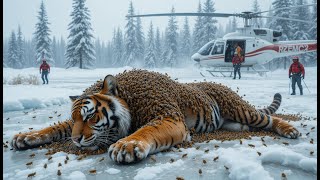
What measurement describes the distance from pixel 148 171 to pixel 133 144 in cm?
30

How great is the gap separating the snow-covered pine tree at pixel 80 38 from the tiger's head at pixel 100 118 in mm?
41006

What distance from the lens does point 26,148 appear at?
378 cm

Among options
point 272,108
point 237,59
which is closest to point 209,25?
point 237,59

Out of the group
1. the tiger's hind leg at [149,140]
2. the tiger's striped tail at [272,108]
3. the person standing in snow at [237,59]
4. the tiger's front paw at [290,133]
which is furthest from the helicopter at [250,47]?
the tiger's hind leg at [149,140]

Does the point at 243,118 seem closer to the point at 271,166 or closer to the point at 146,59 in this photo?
the point at 271,166

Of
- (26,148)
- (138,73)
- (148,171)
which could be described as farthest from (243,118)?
(26,148)

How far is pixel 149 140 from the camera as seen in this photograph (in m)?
3.12

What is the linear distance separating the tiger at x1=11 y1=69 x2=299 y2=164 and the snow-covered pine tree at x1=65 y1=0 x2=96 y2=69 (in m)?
40.4

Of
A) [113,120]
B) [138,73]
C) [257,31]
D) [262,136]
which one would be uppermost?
[257,31]

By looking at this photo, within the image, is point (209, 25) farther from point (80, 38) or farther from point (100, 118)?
point (100, 118)

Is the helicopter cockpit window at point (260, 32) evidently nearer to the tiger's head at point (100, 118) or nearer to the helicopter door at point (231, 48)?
the helicopter door at point (231, 48)

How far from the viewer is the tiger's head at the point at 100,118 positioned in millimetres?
3242

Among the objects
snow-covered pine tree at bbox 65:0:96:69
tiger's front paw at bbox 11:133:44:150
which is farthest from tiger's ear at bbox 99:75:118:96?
snow-covered pine tree at bbox 65:0:96:69

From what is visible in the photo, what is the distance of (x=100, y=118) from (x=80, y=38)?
42.4 m
